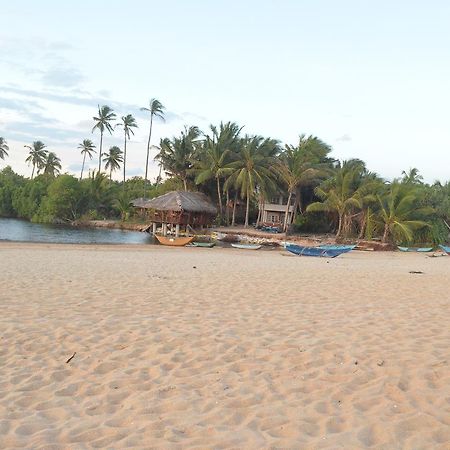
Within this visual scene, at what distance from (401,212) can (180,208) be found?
17.5 metres

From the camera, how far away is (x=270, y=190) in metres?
39.8

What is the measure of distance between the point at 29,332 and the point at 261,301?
385 cm

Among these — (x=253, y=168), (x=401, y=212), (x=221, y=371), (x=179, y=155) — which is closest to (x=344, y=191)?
(x=401, y=212)

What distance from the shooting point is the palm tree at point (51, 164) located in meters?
74.9

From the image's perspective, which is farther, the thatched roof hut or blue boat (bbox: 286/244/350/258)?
the thatched roof hut

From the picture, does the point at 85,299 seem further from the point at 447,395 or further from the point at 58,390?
the point at 447,395

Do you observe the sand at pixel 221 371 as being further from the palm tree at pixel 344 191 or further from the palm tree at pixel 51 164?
the palm tree at pixel 51 164

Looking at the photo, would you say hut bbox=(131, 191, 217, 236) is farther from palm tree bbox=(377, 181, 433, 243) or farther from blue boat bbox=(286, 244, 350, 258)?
blue boat bbox=(286, 244, 350, 258)

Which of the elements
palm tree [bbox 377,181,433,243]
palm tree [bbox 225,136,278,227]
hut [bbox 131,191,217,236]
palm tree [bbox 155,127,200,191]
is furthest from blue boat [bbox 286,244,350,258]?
palm tree [bbox 155,127,200,191]

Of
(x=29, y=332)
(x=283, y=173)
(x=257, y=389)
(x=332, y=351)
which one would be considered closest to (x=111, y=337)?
(x=29, y=332)

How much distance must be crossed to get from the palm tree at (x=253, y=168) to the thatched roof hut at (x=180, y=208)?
333cm

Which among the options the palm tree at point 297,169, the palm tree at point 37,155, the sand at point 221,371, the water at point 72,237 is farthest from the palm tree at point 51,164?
the sand at point 221,371

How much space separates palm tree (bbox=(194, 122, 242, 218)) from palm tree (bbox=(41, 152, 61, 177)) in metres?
40.9

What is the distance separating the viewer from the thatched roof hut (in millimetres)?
38219
